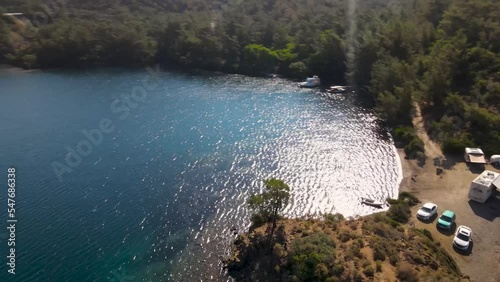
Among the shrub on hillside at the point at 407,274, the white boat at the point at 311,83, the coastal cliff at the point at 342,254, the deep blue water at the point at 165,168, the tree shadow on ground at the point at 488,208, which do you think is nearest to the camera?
the shrub on hillside at the point at 407,274

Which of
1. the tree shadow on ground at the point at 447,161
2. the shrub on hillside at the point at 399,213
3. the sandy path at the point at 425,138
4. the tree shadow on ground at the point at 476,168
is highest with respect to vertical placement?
the shrub on hillside at the point at 399,213

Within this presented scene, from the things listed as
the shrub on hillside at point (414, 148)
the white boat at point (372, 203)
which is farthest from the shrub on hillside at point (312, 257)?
the shrub on hillside at point (414, 148)

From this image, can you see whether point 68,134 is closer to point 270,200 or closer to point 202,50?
point 270,200

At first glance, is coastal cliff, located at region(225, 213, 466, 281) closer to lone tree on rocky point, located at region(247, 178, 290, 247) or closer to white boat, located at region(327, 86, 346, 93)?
lone tree on rocky point, located at region(247, 178, 290, 247)

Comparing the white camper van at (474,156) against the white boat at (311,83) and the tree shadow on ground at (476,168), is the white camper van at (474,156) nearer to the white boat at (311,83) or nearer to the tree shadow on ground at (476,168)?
the tree shadow on ground at (476,168)

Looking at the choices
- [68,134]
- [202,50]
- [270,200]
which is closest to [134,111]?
[68,134]

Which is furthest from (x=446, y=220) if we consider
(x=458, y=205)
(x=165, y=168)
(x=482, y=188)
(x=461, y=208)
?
(x=165, y=168)

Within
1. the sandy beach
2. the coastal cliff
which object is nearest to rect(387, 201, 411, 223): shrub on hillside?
the sandy beach
